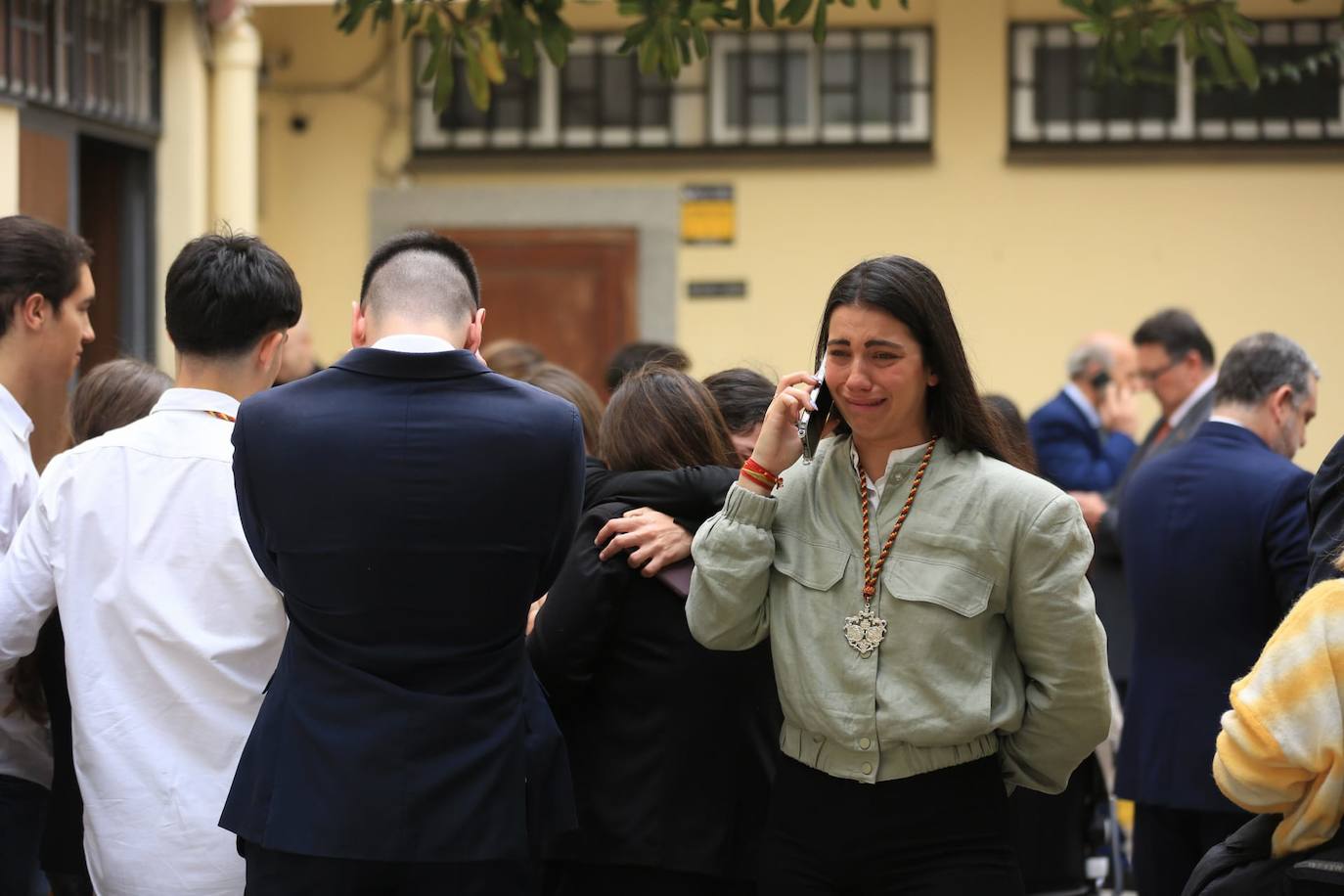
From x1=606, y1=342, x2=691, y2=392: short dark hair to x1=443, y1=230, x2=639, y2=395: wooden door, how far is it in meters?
3.04

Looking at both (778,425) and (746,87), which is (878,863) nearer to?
(778,425)

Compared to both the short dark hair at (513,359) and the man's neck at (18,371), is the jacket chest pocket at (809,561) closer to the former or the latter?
the man's neck at (18,371)

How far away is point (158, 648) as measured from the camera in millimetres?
3350

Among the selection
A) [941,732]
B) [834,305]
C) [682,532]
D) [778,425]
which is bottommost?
[941,732]

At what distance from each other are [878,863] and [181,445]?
162cm

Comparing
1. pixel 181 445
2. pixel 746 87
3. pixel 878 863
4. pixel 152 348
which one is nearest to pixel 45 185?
pixel 152 348

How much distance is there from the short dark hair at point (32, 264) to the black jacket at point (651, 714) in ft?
4.63

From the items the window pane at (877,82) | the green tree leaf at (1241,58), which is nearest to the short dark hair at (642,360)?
the green tree leaf at (1241,58)

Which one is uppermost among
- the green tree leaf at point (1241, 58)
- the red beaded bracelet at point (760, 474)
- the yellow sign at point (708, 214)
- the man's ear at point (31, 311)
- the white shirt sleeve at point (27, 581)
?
the yellow sign at point (708, 214)

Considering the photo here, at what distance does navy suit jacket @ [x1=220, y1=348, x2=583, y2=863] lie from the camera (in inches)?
118

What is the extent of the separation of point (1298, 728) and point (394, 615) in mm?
1557

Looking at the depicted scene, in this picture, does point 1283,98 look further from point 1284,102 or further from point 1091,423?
point 1091,423

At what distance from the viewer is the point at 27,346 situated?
13.0 feet

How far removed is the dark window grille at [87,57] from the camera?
8.05m
